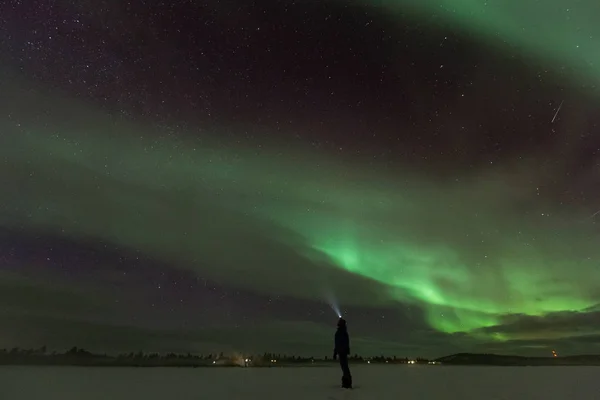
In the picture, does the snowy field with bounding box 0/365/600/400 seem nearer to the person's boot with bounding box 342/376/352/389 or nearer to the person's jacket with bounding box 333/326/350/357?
the person's boot with bounding box 342/376/352/389

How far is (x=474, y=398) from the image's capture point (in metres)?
13.7

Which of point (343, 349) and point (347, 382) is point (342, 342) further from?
point (347, 382)

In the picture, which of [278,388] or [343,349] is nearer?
[278,388]

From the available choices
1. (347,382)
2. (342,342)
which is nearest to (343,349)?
(342,342)

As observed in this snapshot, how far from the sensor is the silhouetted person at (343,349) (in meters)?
17.7

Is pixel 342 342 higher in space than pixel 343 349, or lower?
higher

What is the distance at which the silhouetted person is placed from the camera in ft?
57.9

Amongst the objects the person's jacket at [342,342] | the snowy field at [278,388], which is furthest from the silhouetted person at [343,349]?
the snowy field at [278,388]

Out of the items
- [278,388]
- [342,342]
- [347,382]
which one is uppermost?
[342,342]

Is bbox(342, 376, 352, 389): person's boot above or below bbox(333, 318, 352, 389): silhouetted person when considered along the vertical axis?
below

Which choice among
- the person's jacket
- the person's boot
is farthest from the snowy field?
the person's jacket

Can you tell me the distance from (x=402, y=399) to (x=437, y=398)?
1.21 meters

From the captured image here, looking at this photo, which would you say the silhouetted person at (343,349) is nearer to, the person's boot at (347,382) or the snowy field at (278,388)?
the person's boot at (347,382)

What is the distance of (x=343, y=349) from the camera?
58.2ft
